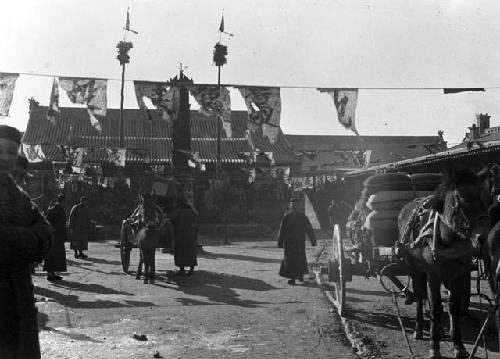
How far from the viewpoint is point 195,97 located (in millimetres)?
15602

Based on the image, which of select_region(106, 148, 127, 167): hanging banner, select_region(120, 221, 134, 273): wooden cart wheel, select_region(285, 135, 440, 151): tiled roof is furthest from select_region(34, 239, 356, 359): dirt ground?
select_region(285, 135, 440, 151): tiled roof

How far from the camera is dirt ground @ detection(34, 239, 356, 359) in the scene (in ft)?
18.6

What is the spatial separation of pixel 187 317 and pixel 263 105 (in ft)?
30.0

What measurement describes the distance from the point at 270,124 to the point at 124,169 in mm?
13612

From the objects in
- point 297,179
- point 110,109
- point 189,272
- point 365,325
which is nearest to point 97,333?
point 365,325

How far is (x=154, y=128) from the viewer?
3400 cm

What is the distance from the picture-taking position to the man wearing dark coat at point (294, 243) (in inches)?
423

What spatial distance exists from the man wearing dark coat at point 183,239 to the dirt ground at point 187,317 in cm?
35

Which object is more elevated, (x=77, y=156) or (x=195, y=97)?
(x=195, y=97)

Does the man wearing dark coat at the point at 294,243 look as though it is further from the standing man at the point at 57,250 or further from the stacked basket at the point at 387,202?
the standing man at the point at 57,250

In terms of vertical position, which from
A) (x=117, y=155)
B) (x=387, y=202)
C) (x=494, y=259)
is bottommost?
(x=494, y=259)

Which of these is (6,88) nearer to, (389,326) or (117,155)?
(117,155)

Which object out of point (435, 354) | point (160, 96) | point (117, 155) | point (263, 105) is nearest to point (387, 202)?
point (435, 354)

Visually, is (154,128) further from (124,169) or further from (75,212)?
(75,212)
